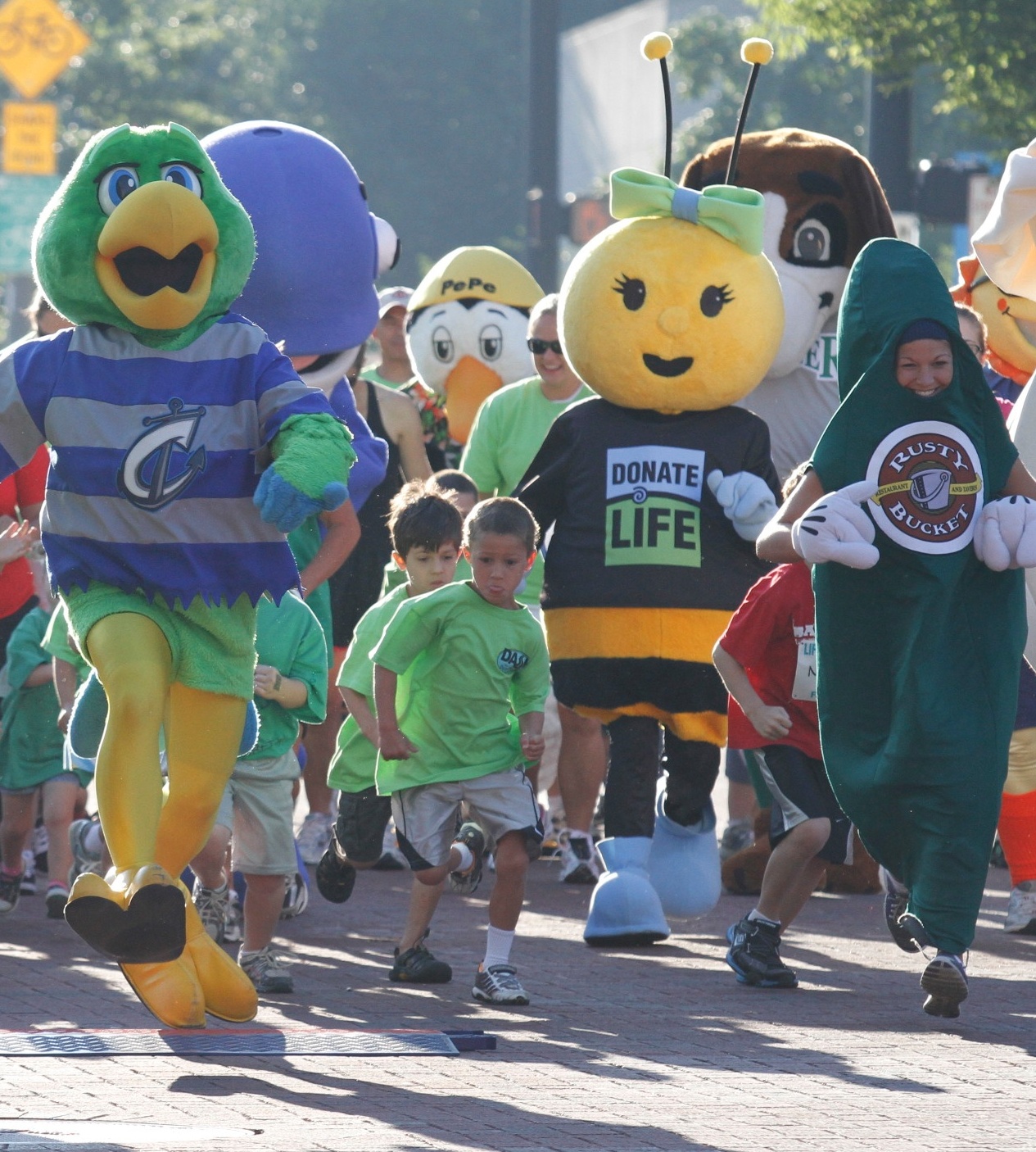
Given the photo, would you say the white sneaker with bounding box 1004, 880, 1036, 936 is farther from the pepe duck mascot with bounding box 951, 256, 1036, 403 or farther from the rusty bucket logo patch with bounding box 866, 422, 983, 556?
the rusty bucket logo patch with bounding box 866, 422, 983, 556

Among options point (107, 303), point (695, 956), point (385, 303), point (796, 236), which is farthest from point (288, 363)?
point (385, 303)

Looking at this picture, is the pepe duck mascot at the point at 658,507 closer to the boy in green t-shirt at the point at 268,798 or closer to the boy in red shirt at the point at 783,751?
the boy in red shirt at the point at 783,751

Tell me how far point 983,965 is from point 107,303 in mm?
3415

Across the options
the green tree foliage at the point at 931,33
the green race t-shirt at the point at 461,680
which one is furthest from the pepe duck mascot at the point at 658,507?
the green tree foliage at the point at 931,33

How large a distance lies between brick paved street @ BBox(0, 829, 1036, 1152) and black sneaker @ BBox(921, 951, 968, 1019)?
0.34ft

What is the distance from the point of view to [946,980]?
6.00 metres

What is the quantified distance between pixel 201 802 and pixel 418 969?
4.01 feet

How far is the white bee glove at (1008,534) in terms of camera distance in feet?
19.6

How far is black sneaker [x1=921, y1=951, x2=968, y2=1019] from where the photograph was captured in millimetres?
5996

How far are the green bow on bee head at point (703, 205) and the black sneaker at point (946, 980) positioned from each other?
2.60 m

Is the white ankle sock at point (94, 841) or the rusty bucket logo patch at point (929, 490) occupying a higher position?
the rusty bucket logo patch at point (929, 490)

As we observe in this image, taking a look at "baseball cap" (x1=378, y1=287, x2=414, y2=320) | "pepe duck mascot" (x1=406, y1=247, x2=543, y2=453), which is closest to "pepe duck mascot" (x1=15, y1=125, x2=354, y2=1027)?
"pepe duck mascot" (x1=406, y1=247, x2=543, y2=453)

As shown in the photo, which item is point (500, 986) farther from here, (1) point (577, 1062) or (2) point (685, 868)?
(2) point (685, 868)

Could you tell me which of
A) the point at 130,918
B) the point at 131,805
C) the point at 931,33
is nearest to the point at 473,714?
the point at 131,805
